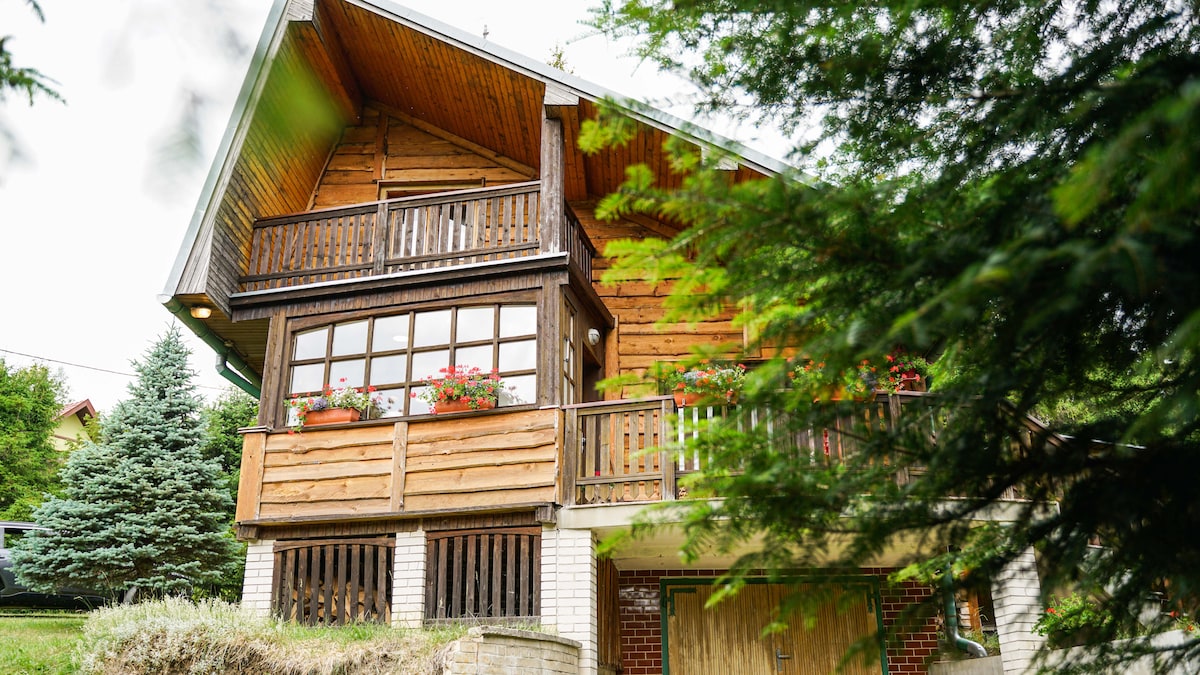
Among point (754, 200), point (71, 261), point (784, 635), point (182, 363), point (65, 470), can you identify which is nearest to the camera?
point (71, 261)

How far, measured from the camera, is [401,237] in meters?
10.4

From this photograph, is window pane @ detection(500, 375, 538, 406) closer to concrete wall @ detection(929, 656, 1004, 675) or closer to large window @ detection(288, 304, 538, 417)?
large window @ detection(288, 304, 538, 417)

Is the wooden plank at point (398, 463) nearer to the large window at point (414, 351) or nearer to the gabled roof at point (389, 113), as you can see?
the large window at point (414, 351)

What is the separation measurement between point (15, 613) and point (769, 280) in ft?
47.2

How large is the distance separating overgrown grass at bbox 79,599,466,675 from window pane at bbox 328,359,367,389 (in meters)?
2.65

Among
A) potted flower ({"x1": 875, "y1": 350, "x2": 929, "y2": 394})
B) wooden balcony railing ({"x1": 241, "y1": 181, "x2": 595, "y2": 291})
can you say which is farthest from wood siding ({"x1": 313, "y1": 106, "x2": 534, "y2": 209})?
potted flower ({"x1": 875, "y1": 350, "x2": 929, "y2": 394})

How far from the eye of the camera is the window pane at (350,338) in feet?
33.6

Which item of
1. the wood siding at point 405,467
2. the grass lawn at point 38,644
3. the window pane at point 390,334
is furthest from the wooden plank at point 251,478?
the grass lawn at point 38,644

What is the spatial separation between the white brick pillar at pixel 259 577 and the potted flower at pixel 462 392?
84.8 inches

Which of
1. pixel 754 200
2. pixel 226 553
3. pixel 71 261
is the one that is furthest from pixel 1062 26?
pixel 226 553

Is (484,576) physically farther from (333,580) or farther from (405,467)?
(333,580)

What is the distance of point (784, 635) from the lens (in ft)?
32.7

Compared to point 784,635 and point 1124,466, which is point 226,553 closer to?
point 784,635

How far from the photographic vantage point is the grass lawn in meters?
9.18
